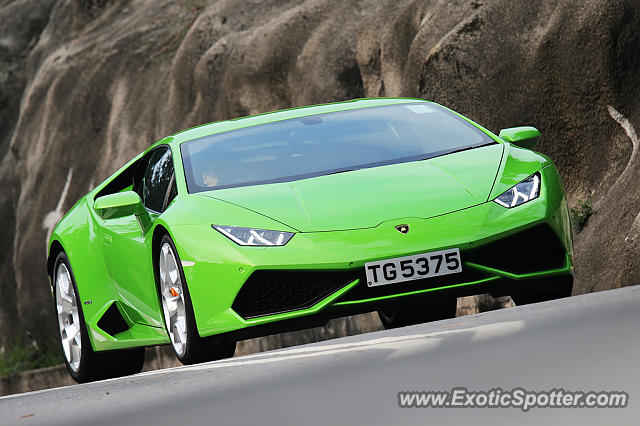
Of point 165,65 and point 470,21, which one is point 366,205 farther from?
point 165,65

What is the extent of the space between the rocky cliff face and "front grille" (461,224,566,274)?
1630 mm

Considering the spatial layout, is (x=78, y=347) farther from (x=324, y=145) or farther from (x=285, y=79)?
(x=285, y=79)

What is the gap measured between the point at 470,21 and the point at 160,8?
11468mm

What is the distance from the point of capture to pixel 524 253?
20.8 ft

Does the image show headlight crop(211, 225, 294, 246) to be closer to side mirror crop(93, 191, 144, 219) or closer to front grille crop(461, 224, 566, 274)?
front grille crop(461, 224, 566, 274)

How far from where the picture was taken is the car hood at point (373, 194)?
621cm

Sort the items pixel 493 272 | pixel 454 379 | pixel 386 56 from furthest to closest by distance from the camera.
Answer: pixel 386 56, pixel 493 272, pixel 454 379

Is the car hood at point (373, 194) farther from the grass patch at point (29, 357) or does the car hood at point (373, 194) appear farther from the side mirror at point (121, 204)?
the grass patch at point (29, 357)

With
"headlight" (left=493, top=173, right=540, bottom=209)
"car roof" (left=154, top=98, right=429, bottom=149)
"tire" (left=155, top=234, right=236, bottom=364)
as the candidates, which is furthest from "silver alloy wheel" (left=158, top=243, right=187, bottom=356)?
"headlight" (left=493, top=173, right=540, bottom=209)

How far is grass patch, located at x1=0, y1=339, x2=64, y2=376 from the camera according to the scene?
19.8m

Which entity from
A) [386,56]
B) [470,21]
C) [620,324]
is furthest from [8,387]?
[620,324]

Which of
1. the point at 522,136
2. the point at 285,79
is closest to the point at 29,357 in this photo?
the point at 285,79

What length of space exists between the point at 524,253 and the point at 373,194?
82cm

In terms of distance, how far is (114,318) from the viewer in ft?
26.2
